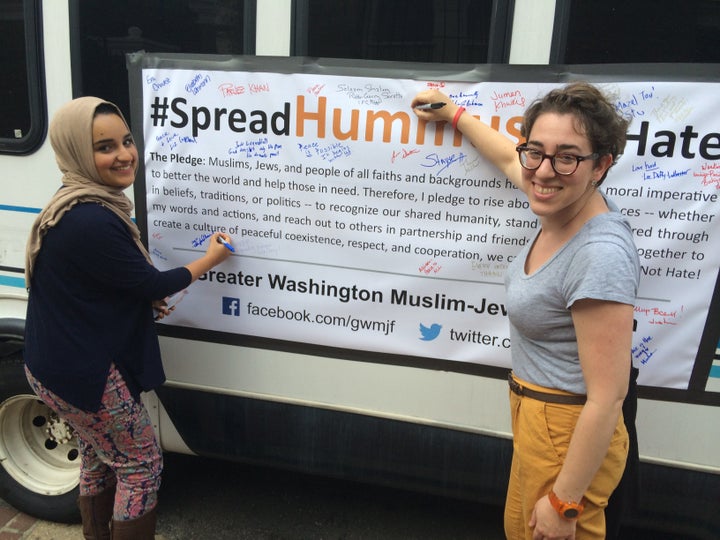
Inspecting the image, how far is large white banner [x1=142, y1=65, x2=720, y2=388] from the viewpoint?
68.4 inches

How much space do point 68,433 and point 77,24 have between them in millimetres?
1717

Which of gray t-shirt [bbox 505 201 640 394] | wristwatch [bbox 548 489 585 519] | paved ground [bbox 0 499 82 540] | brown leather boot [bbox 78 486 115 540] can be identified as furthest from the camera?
paved ground [bbox 0 499 82 540]

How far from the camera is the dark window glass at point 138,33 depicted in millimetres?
1984

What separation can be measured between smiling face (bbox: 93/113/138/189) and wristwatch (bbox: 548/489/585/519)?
1.53 metres

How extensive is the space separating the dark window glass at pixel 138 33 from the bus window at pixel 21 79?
0.18 metres

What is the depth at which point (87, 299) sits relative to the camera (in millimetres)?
1754

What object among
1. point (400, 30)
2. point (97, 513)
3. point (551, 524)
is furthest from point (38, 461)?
point (400, 30)

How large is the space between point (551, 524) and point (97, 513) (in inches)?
65.9

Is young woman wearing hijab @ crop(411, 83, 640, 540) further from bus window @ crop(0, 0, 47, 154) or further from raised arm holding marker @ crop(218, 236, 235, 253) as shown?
bus window @ crop(0, 0, 47, 154)

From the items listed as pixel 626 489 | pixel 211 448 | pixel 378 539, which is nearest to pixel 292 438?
pixel 211 448
